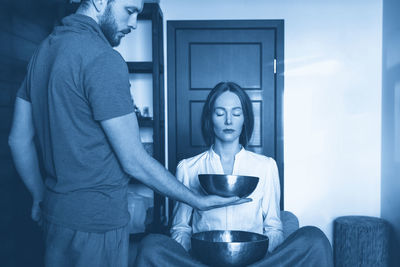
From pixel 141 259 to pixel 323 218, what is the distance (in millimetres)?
2030

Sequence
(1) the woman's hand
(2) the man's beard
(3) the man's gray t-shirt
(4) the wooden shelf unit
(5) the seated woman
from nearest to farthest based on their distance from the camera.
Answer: (3) the man's gray t-shirt, (2) the man's beard, (1) the woman's hand, (5) the seated woman, (4) the wooden shelf unit

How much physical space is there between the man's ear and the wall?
2.38 metres

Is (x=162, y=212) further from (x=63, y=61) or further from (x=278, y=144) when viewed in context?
(x=63, y=61)

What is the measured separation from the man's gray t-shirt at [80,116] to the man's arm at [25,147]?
0.40 feet

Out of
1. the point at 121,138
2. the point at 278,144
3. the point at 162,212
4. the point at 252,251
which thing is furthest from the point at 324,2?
the point at 121,138

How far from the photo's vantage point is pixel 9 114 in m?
2.07

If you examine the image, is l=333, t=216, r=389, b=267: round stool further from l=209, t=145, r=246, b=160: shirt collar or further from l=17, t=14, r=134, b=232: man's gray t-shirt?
l=17, t=14, r=134, b=232: man's gray t-shirt

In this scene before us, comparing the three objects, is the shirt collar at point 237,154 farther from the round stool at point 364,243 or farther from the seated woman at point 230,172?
the round stool at point 364,243

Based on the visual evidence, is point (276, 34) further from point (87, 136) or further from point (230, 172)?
point (87, 136)

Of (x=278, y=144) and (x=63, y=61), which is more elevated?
(x=63, y=61)

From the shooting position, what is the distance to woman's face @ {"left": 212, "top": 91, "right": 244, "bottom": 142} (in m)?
2.19

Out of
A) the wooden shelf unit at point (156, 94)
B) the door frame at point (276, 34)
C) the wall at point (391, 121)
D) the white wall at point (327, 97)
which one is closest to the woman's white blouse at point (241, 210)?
the wooden shelf unit at point (156, 94)

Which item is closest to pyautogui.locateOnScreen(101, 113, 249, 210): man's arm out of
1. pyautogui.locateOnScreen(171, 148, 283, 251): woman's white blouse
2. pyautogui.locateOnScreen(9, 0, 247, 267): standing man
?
pyautogui.locateOnScreen(9, 0, 247, 267): standing man

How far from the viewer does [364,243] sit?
116 inches
